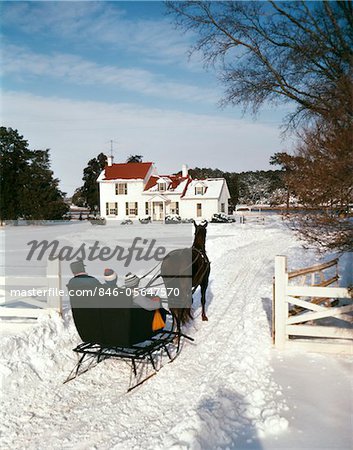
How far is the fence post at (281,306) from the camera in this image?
6.73 metres

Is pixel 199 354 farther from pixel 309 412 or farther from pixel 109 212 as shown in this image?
pixel 109 212

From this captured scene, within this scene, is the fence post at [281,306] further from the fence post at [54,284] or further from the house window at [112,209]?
the house window at [112,209]

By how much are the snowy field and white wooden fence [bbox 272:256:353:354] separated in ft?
0.80

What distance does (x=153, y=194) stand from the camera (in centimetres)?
4872

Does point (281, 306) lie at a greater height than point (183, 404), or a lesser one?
greater

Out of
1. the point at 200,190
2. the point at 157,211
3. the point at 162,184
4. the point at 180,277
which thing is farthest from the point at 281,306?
the point at 162,184

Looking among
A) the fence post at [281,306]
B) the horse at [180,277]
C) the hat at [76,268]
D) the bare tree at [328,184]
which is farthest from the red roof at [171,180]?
the hat at [76,268]

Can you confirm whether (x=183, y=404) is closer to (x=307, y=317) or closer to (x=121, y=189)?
(x=307, y=317)

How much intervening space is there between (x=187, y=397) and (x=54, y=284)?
3278mm

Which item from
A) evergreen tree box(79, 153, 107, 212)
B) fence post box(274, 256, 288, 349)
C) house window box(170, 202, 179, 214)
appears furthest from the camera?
evergreen tree box(79, 153, 107, 212)

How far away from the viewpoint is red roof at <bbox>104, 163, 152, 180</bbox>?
50406 mm

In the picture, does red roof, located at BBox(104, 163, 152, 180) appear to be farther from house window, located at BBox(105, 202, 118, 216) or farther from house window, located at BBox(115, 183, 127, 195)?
house window, located at BBox(105, 202, 118, 216)

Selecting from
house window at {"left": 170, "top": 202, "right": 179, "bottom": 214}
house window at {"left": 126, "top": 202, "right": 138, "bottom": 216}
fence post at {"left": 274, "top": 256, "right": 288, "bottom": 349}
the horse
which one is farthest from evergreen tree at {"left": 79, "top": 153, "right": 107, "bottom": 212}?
fence post at {"left": 274, "top": 256, "right": 288, "bottom": 349}

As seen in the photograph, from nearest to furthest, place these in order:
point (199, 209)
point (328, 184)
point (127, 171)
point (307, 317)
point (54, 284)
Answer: point (307, 317), point (328, 184), point (54, 284), point (199, 209), point (127, 171)
